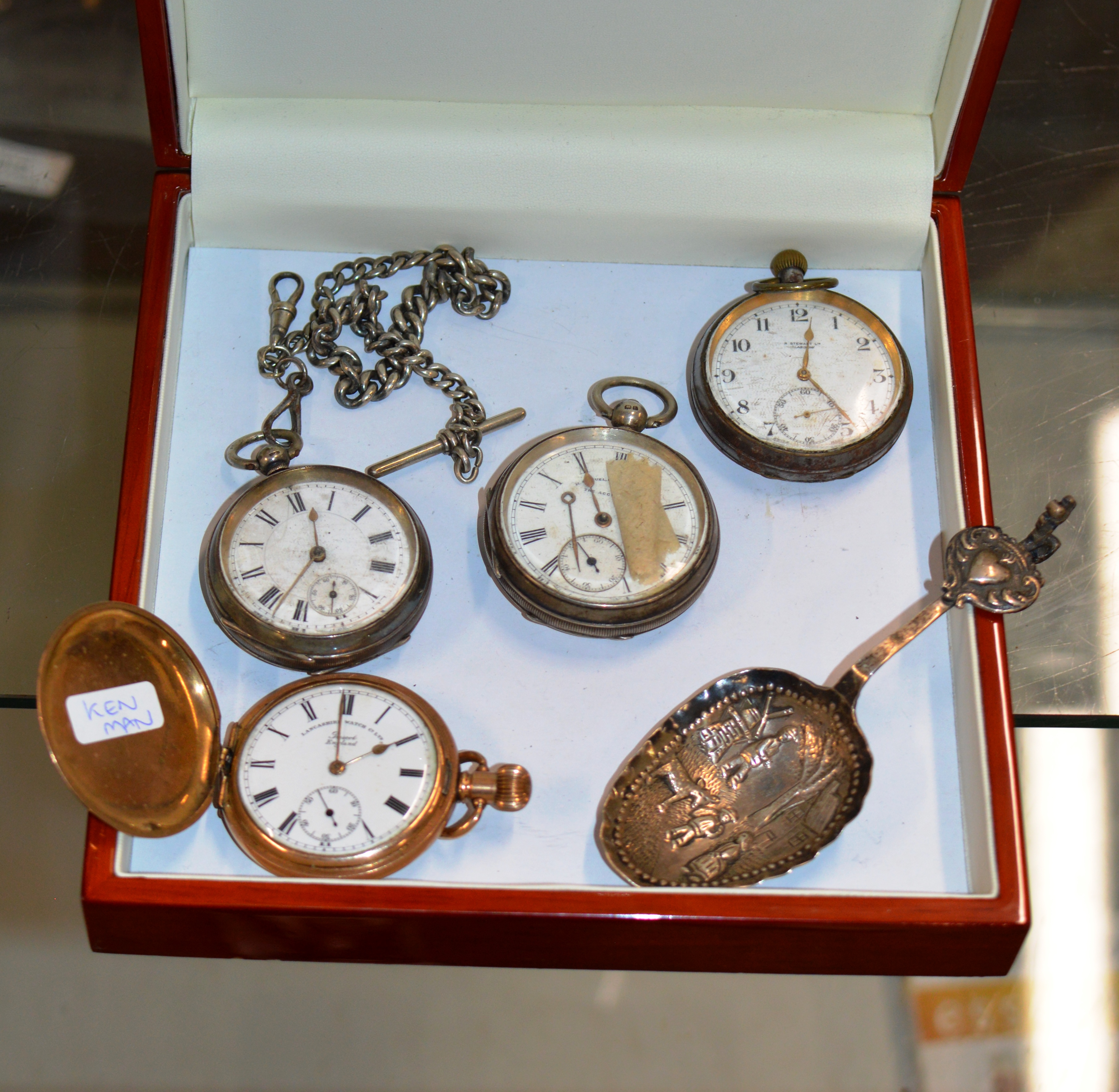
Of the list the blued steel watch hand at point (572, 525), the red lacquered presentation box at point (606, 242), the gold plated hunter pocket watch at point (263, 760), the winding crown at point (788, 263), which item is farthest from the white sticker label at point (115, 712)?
the winding crown at point (788, 263)

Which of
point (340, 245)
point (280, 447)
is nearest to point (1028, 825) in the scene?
point (280, 447)

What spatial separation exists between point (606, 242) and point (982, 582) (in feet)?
3.03

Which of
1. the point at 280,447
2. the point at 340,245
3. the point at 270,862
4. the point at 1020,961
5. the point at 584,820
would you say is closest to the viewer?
the point at 270,862

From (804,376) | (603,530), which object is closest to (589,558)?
(603,530)

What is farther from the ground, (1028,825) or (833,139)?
(833,139)

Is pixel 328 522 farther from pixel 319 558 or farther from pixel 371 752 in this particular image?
pixel 371 752

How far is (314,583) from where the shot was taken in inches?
77.6

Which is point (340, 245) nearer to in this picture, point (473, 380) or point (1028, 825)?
point (473, 380)

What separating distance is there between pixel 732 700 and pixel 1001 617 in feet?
1.46

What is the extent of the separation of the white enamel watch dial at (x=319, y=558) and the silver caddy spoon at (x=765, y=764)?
484 mm

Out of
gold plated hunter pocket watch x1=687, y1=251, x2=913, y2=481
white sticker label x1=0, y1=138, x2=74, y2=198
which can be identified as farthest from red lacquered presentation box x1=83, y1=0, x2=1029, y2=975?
white sticker label x1=0, y1=138, x2=74, y2=198

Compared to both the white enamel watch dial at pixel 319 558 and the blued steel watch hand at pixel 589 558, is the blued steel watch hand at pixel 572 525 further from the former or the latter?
the white enamel watch dial at pixel 319 558

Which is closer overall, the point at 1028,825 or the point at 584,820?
the point at 584,820

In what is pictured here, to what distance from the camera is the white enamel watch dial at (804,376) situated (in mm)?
2148
